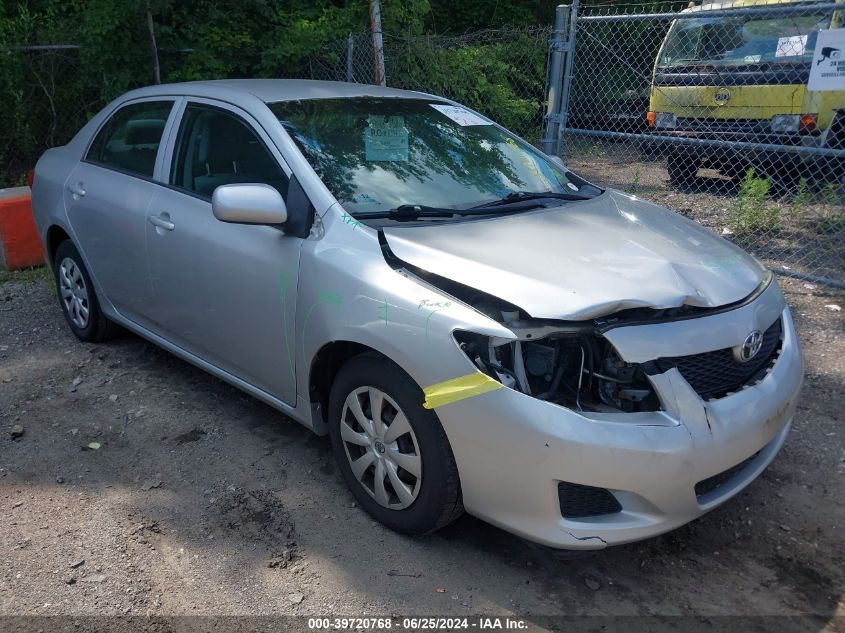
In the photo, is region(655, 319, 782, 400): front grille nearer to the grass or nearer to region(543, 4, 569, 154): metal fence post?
region(543, 4, 569, 154): metal fence post

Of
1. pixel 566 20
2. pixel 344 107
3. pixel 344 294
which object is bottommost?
pixel 344 294

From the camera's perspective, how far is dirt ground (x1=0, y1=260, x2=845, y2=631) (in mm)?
2793

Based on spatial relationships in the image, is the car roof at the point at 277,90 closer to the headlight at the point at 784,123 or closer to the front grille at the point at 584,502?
the front grille at the point at 584,502

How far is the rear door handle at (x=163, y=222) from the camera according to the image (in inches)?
156

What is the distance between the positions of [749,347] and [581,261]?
70 centimetres

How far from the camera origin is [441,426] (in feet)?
9.14

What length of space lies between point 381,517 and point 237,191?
1461 mm

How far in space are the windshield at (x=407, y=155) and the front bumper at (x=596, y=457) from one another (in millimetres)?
1185

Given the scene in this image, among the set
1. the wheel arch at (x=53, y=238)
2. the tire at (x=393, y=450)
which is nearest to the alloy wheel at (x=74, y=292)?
the wheel arch at (x=53, y=238)

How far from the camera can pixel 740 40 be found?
28.3 ft

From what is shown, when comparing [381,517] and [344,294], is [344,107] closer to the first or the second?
[344,294]

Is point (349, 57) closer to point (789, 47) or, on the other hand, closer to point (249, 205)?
point (789, 47)

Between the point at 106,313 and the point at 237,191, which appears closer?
the point at 237,191

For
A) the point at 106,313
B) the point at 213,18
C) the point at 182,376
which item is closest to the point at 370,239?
the point at 182,376
